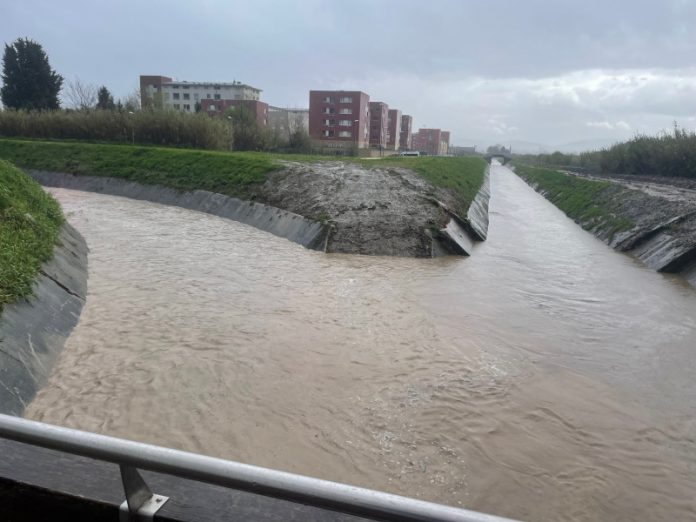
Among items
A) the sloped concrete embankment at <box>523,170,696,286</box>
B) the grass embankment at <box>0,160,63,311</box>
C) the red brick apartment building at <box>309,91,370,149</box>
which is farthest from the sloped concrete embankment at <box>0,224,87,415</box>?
the red brick apartment building at <box>309,91,370,149</box>

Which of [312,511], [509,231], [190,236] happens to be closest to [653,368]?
[312,511]

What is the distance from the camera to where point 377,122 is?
105938 millimetres

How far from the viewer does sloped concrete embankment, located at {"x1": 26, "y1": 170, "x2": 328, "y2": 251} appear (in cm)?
1684

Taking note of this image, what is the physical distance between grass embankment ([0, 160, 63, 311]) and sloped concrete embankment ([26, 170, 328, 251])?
720cm

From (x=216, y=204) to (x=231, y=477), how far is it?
21.9 metres

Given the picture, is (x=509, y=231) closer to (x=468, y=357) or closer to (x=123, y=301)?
(x=468, y=357)

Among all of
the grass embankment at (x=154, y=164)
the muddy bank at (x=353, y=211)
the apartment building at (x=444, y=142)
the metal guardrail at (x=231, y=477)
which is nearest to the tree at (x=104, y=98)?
the grass embankment at (x=154, y=164)

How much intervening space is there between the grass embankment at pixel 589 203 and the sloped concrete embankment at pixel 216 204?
1298 centimetres

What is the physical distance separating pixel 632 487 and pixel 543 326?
15.8 feet

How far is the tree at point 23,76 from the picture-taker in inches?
2291

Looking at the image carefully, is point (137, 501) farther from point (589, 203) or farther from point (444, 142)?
point (444, 142)

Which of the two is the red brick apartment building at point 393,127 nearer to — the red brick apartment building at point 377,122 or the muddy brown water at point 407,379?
the red brick apartment building at point 377,122

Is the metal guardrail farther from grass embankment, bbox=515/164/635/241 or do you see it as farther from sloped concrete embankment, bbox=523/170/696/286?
grass embankment, bbox=515/164/635/241

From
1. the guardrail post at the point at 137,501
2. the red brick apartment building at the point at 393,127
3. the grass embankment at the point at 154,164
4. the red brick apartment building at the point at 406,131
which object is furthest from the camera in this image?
the red brick apartment building at the point at 406,131
